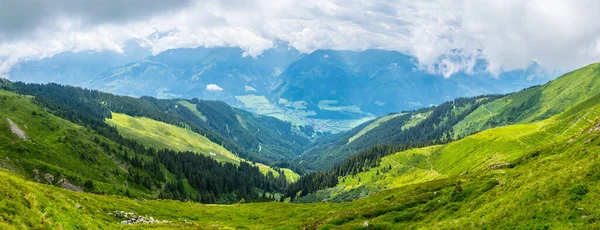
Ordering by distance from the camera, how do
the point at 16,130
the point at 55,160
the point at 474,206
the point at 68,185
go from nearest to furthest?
1. the point at 474,206
2. the point at 68,185
3. the point at 55,160
4. the point at 16,130

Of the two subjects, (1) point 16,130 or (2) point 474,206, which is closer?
(2) point 474,206

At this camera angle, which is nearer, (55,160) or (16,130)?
(55,160)

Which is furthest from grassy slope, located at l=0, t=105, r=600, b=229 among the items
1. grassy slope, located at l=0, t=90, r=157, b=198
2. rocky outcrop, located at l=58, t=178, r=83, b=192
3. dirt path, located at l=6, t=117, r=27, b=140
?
dirt path, located at l=6, t=117, r=27, b=140

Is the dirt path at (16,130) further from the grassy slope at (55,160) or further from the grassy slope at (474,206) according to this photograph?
the grassy slope at (474,206)

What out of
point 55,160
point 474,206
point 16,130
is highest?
point 16,130

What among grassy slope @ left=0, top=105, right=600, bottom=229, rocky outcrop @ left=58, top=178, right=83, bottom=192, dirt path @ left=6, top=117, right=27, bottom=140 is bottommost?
rocky outcrop @ left=58, top=178, right=83, bottom=192

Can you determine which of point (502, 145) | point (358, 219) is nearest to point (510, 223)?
point (358, 219)

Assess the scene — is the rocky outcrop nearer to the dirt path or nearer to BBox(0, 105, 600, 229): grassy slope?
the dirt path

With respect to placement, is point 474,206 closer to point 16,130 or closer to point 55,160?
point 55,160

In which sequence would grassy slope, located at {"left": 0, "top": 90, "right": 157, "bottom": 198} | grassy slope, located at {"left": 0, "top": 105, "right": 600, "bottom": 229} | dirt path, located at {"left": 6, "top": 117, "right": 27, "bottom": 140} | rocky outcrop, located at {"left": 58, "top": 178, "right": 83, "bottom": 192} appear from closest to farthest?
grassy slope, located at {"left": 0, "top": 105, "right": 600, "bottom": 229} < rocky outcrop, located at {"left": 58, "top": 178, "right": 83, "bottom": 192} < grassy slope, located at {"left": 0, "top": 90, "right": 157, "bottom": 198} < dirt path, located at {"left": 6, "top": 117, "right": 27, "bottom": 140}

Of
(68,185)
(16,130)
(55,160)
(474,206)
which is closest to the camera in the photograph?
(474,206)

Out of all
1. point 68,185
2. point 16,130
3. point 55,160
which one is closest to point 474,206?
point 68,185

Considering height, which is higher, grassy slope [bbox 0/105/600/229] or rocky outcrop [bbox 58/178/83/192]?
grassy slope [bbox 0/105/600/229]

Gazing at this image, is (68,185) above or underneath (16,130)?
underneath
